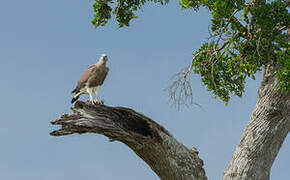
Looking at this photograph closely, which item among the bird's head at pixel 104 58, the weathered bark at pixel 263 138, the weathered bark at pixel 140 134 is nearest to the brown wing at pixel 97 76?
the bird's head at pixel 104 58

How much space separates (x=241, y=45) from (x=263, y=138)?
1959 mm

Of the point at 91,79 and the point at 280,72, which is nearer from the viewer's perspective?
the point at 280,72

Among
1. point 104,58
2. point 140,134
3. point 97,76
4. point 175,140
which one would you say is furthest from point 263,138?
point 104,58

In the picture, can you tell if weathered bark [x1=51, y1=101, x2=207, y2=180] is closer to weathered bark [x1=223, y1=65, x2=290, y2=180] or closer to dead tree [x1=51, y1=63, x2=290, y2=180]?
dead tree [x1=51, y1=63, x2=290, y2=180]

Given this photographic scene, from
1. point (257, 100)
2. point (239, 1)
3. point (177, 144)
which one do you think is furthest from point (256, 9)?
point (177, 144)

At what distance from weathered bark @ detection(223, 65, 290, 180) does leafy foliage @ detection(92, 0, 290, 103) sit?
0.49 m

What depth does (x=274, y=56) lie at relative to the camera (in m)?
9.18

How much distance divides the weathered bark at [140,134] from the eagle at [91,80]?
2.86 ft

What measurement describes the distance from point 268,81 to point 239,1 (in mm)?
1859

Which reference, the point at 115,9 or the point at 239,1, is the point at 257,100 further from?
the point at 115,9

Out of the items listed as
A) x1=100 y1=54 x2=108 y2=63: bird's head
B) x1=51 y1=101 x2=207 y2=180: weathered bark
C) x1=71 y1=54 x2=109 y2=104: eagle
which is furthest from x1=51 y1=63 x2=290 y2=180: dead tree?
x1=100 y1=54 x2=108 y2=63: bird's head

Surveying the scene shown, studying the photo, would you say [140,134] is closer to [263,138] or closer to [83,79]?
[83,79]

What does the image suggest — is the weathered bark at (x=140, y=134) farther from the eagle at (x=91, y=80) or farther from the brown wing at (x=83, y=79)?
the brown wing at (x=83, y=79)

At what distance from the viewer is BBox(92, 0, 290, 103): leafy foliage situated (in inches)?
340
